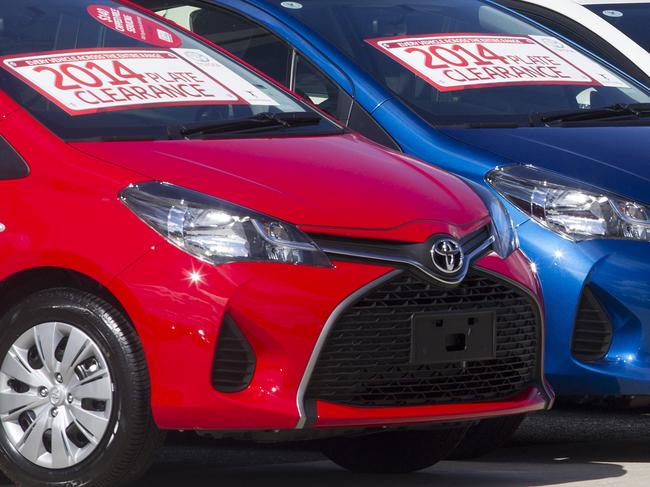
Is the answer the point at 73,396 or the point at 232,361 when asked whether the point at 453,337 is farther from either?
the point at 73,396

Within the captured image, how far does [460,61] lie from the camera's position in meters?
7.16

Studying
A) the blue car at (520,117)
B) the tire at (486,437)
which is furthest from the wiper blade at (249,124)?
the tire at (486,437)

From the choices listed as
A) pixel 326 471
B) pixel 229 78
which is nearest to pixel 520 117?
pixel 229 78

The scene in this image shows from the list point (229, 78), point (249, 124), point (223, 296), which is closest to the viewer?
point (223, 296)

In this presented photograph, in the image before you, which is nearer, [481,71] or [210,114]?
[210,114]

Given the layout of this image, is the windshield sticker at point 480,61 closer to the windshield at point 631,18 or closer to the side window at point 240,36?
the side window at point 240,36

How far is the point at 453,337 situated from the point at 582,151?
137 cm

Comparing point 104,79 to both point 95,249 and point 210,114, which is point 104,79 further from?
point 95,249

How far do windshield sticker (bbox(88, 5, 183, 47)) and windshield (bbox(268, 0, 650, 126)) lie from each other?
2.43 ft

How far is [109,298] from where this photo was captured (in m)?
5.18

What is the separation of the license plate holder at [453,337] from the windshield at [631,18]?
14.4ft

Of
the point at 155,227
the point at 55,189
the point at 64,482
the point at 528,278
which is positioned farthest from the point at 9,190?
the point at 528,278

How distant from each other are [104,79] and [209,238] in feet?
3.40

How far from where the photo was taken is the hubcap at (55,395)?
17.0 ft
